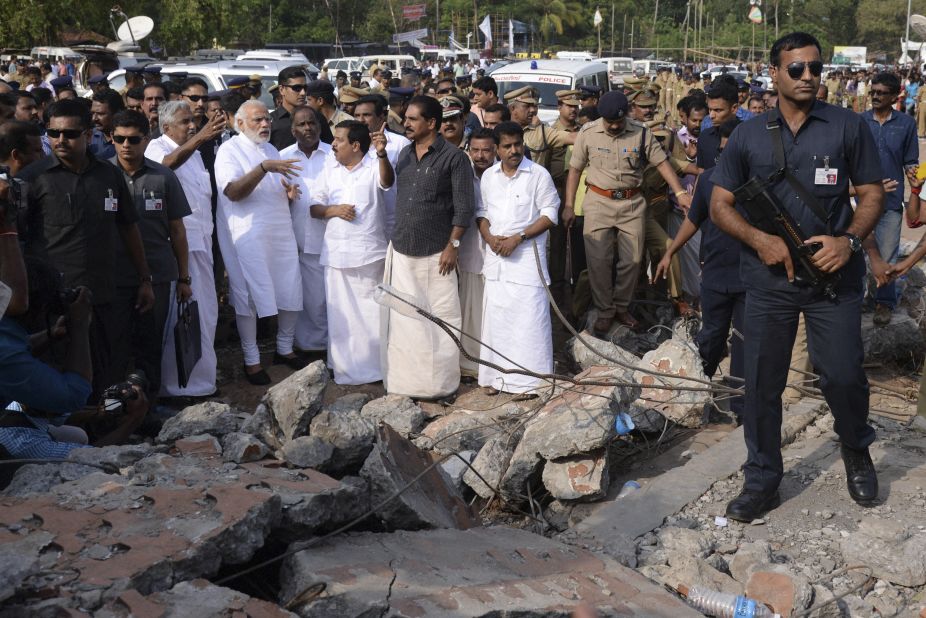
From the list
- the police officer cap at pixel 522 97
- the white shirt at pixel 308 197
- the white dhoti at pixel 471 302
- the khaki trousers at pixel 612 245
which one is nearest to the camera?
the white dhoti at pixel 471 302

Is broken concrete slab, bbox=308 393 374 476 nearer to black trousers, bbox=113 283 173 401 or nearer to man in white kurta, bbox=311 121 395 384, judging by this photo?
black trousers, bbox=113 283 173 401

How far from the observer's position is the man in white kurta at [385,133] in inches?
275

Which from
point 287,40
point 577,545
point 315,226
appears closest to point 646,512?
point 577,545

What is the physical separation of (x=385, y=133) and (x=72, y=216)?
93.9 inches

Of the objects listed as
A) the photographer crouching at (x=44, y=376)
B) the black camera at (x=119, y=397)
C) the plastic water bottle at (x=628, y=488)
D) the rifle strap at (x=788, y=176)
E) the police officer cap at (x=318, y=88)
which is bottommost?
the plastic water bottle at (x=628, y=488)

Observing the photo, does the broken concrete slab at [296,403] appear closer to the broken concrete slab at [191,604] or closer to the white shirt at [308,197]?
the broken concrete slab at [191,604]

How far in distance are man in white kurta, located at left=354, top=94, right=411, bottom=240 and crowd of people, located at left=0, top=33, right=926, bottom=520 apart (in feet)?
0.07

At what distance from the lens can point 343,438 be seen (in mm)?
4305

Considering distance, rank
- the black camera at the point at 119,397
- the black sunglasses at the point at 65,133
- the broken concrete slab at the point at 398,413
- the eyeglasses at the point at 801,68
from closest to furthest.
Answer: the eyeglasses at the point at 801,68 < the black camera at the point at 119,397 < the black sunglasses at the point at 65,133 < the broken concrete slab at the point at 398,413

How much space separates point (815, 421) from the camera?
5.31 meters

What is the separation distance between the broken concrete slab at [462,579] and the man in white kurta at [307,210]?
3.84 meters

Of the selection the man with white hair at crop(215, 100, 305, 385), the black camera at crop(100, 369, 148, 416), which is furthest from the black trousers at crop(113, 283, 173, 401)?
the black camera at crop(100, 369, 148, 416)

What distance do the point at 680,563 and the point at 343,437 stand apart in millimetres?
1486

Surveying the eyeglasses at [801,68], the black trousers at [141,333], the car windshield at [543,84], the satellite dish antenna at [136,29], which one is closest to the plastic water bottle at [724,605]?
the eyeglasses at [801,68]
